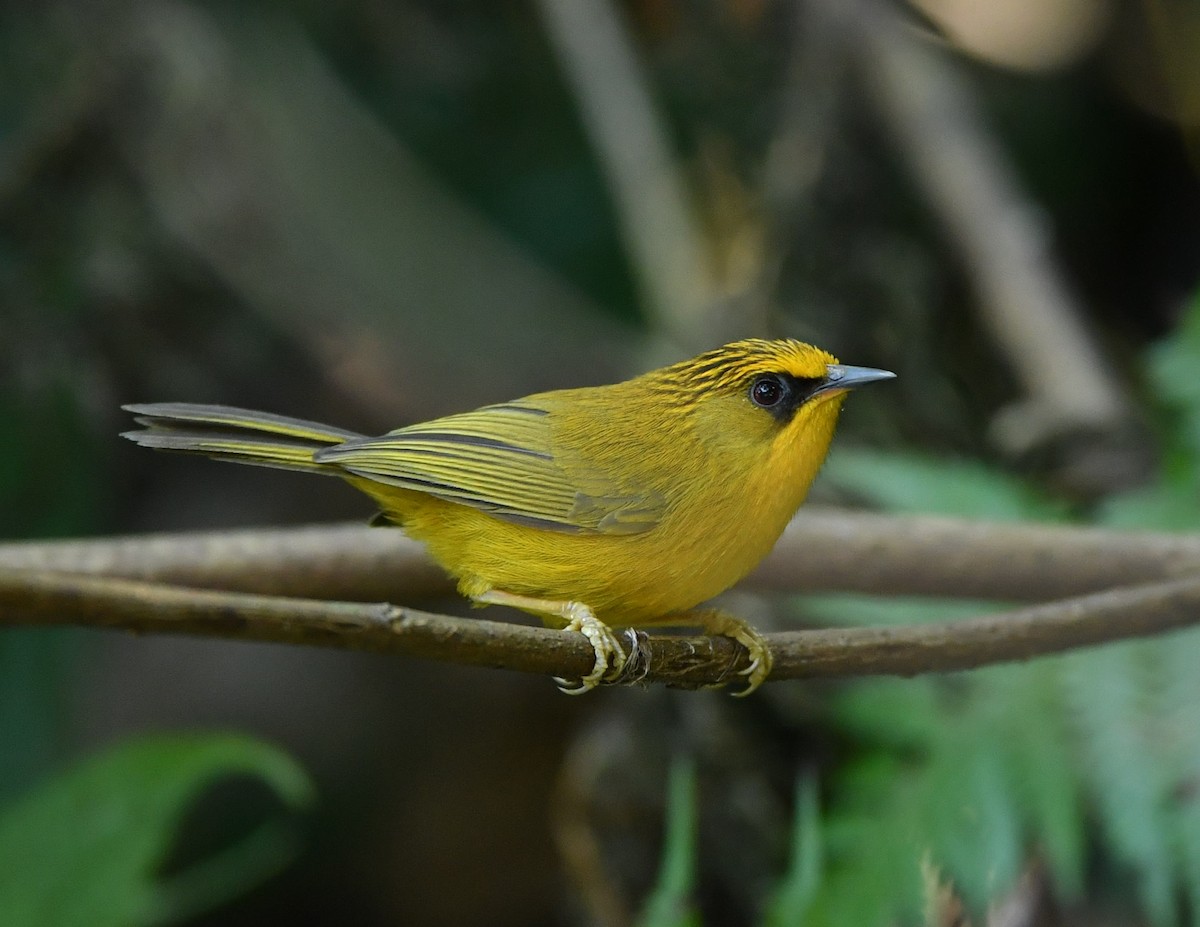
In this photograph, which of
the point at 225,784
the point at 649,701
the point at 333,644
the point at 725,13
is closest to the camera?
the point at 333,644

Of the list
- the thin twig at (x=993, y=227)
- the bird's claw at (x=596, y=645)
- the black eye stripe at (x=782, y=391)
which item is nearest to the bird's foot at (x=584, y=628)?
the bird's claw at (x=596, y=645)

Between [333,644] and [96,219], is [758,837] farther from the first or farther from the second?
[96,219]

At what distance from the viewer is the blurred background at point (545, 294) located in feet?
13.5

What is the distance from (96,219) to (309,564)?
2508 mm

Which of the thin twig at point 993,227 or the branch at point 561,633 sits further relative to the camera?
the thin twig at point 993,227

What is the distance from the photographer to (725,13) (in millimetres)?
5949

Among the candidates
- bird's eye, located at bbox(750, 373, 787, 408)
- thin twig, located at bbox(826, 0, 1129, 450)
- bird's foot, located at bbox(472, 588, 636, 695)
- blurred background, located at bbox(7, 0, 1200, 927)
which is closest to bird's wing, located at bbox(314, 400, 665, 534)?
bird's foot, located at bbox(472, 588, 636, 695)

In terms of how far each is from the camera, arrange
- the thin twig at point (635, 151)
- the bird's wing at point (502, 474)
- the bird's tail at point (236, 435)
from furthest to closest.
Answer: the thin twig at point (635, 151), the bird's wing at point (502, 474), the bird's tail at point (236, 435)

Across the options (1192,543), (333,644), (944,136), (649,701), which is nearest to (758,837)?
(649,701)

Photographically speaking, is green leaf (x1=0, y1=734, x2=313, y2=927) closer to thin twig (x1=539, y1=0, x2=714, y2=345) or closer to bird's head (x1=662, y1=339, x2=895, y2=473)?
bird's head (x1=662, y1=339, x2=895, y2=473)

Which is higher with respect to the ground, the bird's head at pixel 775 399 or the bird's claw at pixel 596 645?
the bird's head at pixel 775 399

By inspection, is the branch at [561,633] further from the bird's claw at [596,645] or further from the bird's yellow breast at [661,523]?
the bird's yellow breast at [661,523]

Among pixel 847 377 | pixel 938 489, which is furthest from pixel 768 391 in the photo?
pixel 938 489

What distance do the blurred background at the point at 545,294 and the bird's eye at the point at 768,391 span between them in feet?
4.27
